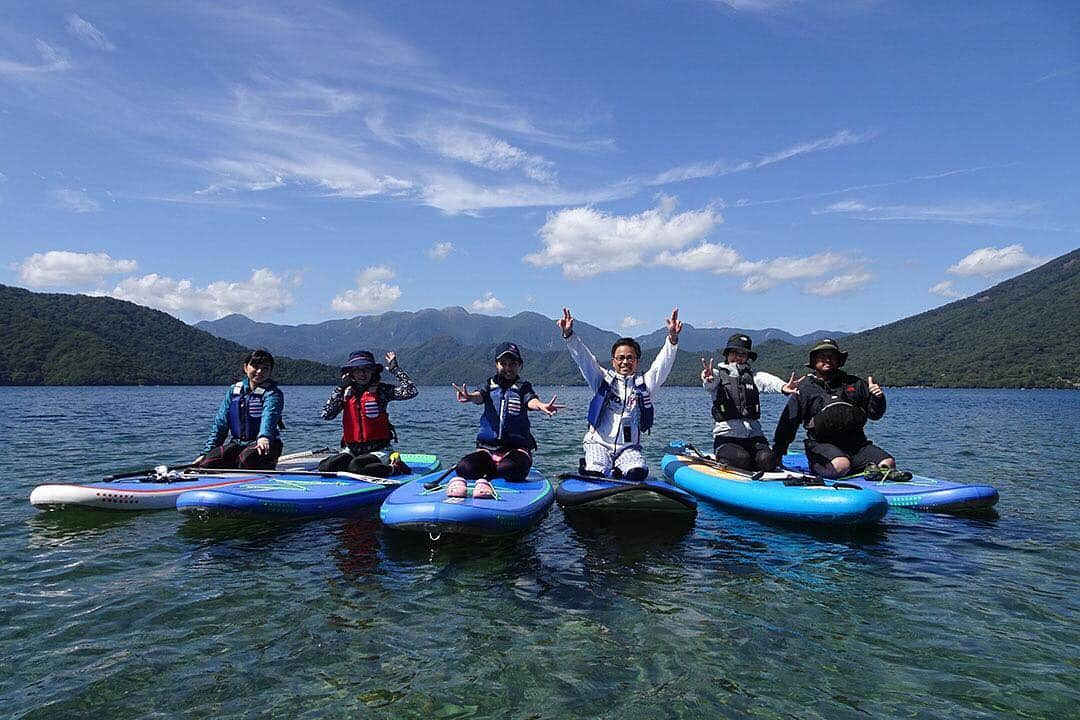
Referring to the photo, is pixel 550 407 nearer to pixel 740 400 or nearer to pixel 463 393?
pixel 463 393

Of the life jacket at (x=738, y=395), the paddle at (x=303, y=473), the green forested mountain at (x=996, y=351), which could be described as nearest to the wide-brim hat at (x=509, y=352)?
the paddle at (x=303, y=473)

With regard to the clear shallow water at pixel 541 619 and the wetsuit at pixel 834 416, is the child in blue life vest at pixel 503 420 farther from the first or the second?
the wetsuit at pixel 834 416

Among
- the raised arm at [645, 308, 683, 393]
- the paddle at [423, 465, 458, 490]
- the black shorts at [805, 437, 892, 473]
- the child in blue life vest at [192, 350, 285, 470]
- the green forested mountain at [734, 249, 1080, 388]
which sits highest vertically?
the green forested mountain at [734, 249, 1080, 388]

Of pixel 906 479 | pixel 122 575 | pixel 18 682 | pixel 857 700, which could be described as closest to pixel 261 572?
pixel 122 575

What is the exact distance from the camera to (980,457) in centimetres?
2089

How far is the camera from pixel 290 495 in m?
9.48

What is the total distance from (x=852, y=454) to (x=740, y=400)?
7.56 feet

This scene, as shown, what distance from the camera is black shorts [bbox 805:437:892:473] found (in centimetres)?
1080

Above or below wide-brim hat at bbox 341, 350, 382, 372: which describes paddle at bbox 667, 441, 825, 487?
below

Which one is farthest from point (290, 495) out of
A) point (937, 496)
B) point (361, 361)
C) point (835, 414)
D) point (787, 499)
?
point (937, 496)

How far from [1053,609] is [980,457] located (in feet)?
57.8

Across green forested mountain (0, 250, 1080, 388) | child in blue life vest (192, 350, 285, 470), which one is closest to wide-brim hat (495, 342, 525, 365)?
child in blue life vest (192, 350, 285, 470)

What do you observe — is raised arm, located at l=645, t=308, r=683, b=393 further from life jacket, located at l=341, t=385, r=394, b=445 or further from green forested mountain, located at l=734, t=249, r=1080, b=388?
green forested mountain, located at l=734, t=249, r=1080, b=388

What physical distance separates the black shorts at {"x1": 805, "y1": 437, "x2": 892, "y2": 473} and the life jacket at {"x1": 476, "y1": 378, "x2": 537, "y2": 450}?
214 inches
